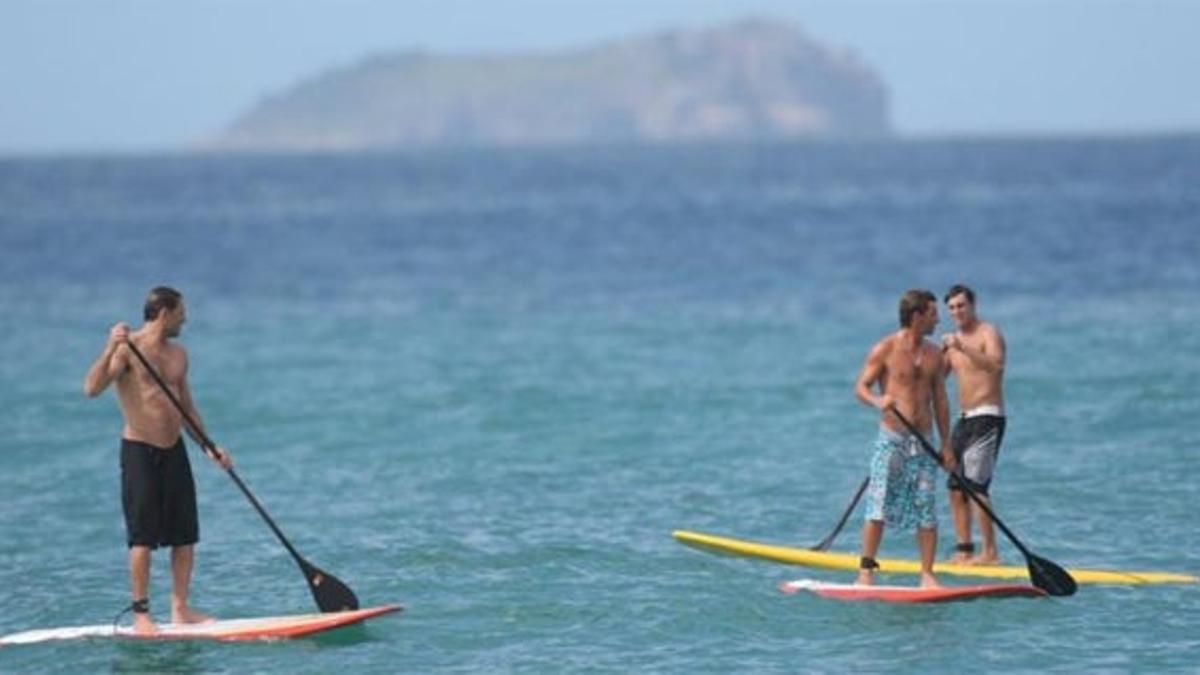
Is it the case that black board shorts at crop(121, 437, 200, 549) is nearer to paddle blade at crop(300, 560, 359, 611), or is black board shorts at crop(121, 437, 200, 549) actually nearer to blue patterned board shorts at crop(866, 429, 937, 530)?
paddle blade at crop(300, 560, 359, 611)

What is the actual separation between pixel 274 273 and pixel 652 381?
993 inches

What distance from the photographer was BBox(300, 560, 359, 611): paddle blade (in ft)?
48.6

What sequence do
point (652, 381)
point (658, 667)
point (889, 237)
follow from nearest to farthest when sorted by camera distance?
point (658, 667) → point (652, 381) → point (889, 237)

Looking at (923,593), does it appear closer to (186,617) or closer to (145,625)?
(186,617)

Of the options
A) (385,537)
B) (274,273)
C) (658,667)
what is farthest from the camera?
(274,273)

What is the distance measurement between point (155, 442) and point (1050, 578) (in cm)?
551

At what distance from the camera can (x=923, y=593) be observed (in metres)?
15.1

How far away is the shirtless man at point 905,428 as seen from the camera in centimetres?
1493

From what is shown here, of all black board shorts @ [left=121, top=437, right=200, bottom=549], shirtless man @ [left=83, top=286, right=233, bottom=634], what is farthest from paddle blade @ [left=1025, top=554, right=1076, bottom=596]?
black board shorts @ [left=121, top=437, right=200, bottom=549]

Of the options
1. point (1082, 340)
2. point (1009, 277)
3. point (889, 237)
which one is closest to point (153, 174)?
point (889, 237)

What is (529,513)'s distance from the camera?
19.4 meters

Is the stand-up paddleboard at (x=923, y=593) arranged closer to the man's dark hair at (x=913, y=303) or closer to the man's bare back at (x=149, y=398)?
the man's dark hair at (x=913, y=303)

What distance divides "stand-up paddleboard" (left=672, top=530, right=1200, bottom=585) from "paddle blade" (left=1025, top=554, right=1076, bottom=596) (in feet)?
1.57

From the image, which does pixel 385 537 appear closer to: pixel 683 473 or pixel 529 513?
pixel 529 513
